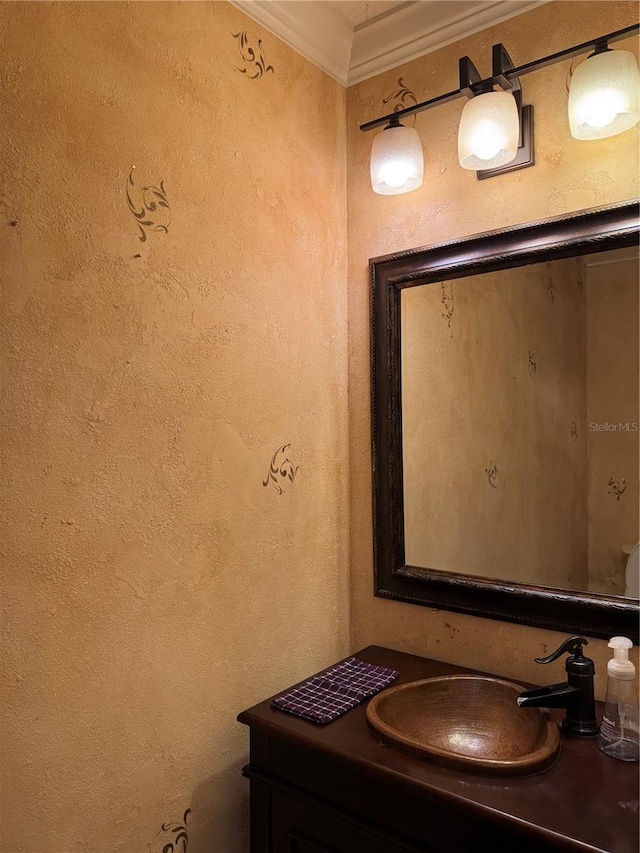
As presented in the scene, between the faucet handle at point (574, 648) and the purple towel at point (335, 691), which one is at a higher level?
the faucet handle at point (574, 648)

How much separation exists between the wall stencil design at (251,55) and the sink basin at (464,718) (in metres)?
1.36

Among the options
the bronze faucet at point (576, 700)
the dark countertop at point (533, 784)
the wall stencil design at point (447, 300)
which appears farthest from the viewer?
the wall stencil design at point (447, 300)

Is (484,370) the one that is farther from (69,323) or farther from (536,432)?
(69,323)

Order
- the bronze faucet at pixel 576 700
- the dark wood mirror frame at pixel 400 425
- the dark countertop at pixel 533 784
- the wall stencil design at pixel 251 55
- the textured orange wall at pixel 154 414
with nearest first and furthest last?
1. the dark countertop at pixel 533 784
2. the textured orange wall at pixel 154 414
3. the bronze faucet at pixel 576 700
4. the dark wood mirror frame at pixel 400 425
5. the wall stencil design at pixel 251 55

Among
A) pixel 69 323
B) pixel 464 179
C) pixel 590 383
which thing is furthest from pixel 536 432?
pixel 69 323

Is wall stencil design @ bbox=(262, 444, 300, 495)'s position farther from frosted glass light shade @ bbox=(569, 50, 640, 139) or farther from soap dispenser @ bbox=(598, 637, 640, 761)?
frosted glass light shade @ bbox=(569, 50, 640, 139)

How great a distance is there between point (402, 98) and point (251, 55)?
39 cm

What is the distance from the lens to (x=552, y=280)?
50.1 inches

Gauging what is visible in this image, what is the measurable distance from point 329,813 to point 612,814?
48 centimetres

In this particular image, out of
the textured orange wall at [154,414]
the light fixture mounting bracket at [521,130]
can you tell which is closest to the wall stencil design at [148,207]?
the textured orange wall at [154,414]

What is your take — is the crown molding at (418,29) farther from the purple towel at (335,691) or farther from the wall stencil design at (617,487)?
the purple towel at (335,691)

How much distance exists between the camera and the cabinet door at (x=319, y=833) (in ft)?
3.37

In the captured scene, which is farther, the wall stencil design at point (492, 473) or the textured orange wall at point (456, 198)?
the wall stencil design at point (492, 473)

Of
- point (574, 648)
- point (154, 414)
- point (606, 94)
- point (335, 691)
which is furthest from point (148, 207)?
point (574, 648)
